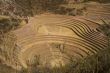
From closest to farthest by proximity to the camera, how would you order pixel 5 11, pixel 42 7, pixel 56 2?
pixel 5 11 < pixel 42 7 < pixel 56 2

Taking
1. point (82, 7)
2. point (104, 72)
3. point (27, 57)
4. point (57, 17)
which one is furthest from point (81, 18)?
point (104, 72)

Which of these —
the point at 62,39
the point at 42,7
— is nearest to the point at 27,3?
the point at 42,7

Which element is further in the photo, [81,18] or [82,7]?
[82,7]

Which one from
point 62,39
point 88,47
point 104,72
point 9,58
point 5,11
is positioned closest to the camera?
point 104,72

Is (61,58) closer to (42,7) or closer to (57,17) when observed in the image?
(57,17)

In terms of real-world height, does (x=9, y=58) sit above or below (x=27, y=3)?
below

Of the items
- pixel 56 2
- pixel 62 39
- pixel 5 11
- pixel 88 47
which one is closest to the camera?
pixel 88 47

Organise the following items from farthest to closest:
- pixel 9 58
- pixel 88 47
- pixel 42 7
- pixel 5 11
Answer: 1. pixel 42 7
2. pixel 5 11
3. pixel 88 47
4. pixel 9 58

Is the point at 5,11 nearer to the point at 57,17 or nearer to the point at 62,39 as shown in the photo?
the point at 57,17

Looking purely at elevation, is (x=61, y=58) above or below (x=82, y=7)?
below
